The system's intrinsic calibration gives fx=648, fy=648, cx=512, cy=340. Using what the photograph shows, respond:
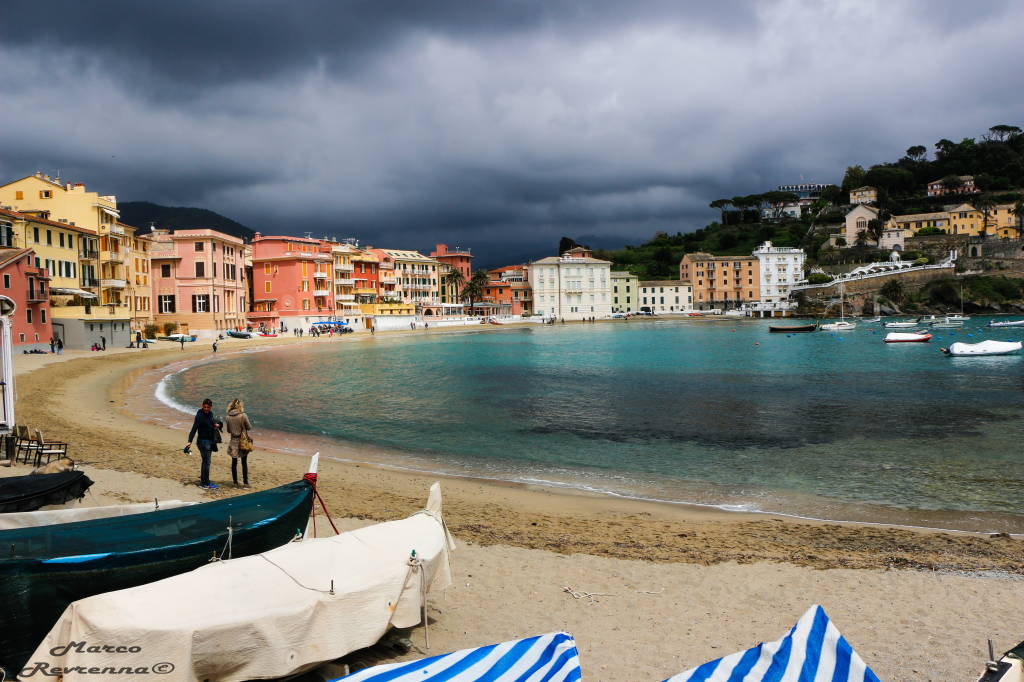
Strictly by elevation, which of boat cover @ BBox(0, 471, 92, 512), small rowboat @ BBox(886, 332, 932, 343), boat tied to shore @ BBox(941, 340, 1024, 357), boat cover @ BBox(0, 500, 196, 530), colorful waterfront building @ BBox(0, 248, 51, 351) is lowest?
boat tied to shore @ BBox(941, 340, 1024, 357)

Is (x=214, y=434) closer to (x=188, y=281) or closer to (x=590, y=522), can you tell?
(x=590, y=522)

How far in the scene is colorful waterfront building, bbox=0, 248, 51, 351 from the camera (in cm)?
3925

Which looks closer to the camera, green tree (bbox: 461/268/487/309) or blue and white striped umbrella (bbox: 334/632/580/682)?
blue and white striped umbrella (bbox: 334/632/580/682)

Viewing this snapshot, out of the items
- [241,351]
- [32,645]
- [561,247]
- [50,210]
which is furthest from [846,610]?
[561,247]

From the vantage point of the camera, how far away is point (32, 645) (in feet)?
17.0

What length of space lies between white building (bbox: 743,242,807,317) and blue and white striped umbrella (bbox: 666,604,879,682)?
13693 centimetres

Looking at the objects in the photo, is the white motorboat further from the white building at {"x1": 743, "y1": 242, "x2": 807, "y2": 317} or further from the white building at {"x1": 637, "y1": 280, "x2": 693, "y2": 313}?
the white building at {"x1": 637, "y1": 280, "x2": 693, "y2": 313}

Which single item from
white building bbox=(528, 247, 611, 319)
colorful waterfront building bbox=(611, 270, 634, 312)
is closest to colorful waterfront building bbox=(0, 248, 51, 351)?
white building bbox=(528, 247, 611, 319)

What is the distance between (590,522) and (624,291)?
133348mm

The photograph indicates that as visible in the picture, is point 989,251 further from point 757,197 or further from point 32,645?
point 32,645

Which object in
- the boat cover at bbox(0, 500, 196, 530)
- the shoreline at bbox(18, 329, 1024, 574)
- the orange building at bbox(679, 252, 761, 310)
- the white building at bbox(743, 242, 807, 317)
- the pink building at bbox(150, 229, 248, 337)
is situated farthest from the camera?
the orange building at bbox(679, 252, 761, 310)

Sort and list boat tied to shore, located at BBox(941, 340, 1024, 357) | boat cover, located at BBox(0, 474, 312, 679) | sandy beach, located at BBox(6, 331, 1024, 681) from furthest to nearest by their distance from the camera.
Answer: boat tied to shore, located at BBox(941, 340, 1024, 357)
sandy beach, located at BBox(6, 331, 1024, 681)
boat cover, located at BBox(0, 474, 312, 679)

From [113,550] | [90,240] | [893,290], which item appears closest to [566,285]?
[893,290]

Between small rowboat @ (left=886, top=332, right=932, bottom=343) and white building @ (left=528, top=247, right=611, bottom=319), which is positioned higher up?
white building @ (left=528, top=247, right=611, bottom=319)
